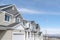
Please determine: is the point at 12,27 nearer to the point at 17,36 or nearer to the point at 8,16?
the point at 17,36

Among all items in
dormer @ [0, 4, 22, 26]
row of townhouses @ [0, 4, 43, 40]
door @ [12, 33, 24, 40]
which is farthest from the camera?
dormer @ [0, 4, 22, 26]

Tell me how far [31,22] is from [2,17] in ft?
37.5

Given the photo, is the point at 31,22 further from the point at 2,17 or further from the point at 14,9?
the point at 2,17

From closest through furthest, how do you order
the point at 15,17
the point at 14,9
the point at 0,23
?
1. the point at 0,23
2. the point at 15,17
3. the point at 14,9

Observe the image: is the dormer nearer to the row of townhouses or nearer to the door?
the row of townhouses

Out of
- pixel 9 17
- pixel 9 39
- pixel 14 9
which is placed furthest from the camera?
pixel 14 9

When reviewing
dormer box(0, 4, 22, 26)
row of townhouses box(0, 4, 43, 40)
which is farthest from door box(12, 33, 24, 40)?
dormer box(0, 4, 22, 26)

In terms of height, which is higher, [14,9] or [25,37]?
[14,9]

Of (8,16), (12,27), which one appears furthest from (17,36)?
(8,16)

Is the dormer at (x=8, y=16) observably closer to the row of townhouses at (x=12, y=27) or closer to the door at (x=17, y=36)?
the row of townhouses at (x=12, y=27)

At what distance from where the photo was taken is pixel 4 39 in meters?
18.5

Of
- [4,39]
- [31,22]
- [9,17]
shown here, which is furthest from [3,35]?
[31,22]

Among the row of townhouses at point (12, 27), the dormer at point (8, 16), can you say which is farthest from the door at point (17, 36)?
the dormer at point (8, 16)

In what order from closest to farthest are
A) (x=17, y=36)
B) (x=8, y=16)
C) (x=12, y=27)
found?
(x=12, y=27) → (x=17, y=36) → (x=8, y=16)
